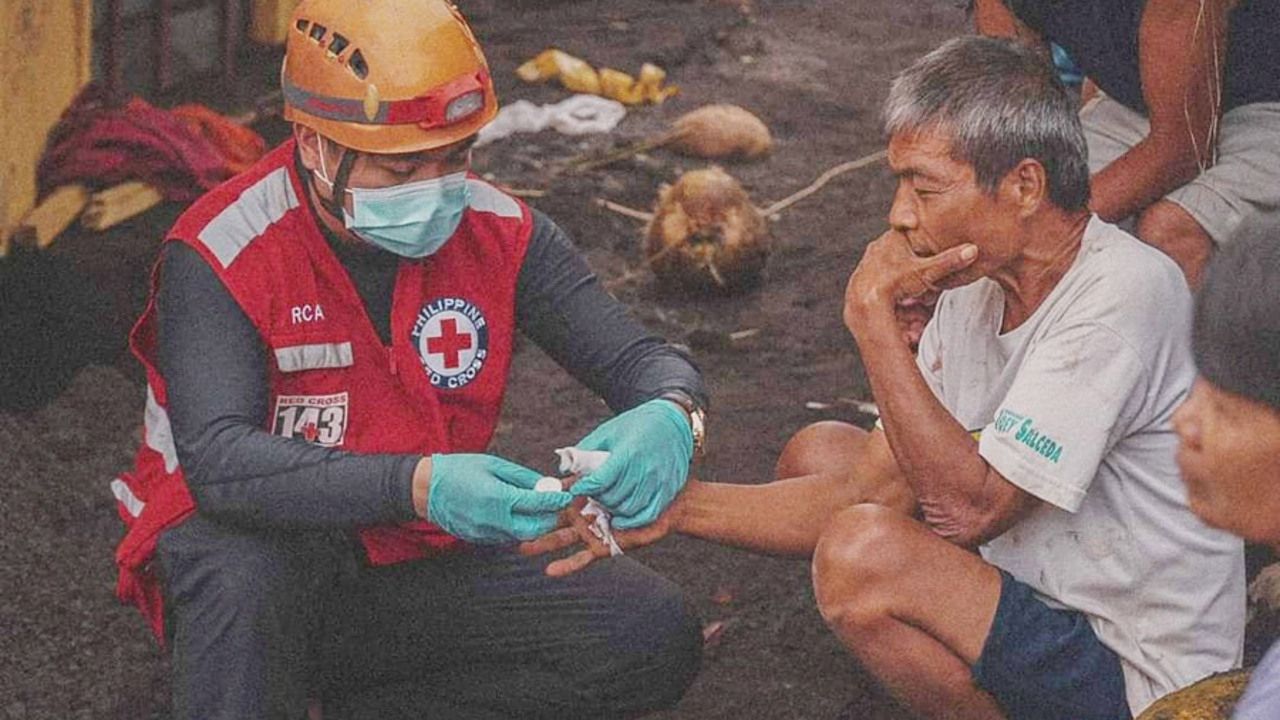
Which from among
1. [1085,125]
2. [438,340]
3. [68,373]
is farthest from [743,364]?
[438,340]

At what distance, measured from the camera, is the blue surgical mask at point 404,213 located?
3.25 meters

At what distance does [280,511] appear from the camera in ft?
10.3

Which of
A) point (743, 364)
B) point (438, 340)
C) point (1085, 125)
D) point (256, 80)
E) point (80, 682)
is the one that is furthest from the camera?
point (256, 80)

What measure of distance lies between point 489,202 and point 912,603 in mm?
1088

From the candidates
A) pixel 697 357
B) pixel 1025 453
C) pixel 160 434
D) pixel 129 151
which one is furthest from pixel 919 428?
pixel 129 151

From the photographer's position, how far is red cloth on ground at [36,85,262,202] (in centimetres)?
544

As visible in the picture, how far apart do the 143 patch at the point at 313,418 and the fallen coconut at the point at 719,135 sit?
4212 mm

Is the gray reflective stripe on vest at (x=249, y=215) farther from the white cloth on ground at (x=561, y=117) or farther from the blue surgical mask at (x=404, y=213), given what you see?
the white cloth on ground at (x=561, y=117)

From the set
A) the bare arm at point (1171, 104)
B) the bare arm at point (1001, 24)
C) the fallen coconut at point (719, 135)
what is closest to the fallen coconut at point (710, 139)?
the fallen coconut at point (719, 135)

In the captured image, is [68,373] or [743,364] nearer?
[68,373]

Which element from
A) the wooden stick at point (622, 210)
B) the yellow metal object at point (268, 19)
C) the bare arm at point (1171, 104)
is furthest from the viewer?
the wooden stick at point (622, 210)

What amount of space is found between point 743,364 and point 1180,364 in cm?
272

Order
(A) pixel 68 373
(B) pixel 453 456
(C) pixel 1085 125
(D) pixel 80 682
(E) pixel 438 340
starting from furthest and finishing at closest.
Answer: (A) pixel 68 373
(C) pixel 1085 125
(D) pixel 80 682
(E) pixel 438 340
(B) pixel 453 456

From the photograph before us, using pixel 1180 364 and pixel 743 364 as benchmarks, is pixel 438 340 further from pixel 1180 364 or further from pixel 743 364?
pixel 743 364
